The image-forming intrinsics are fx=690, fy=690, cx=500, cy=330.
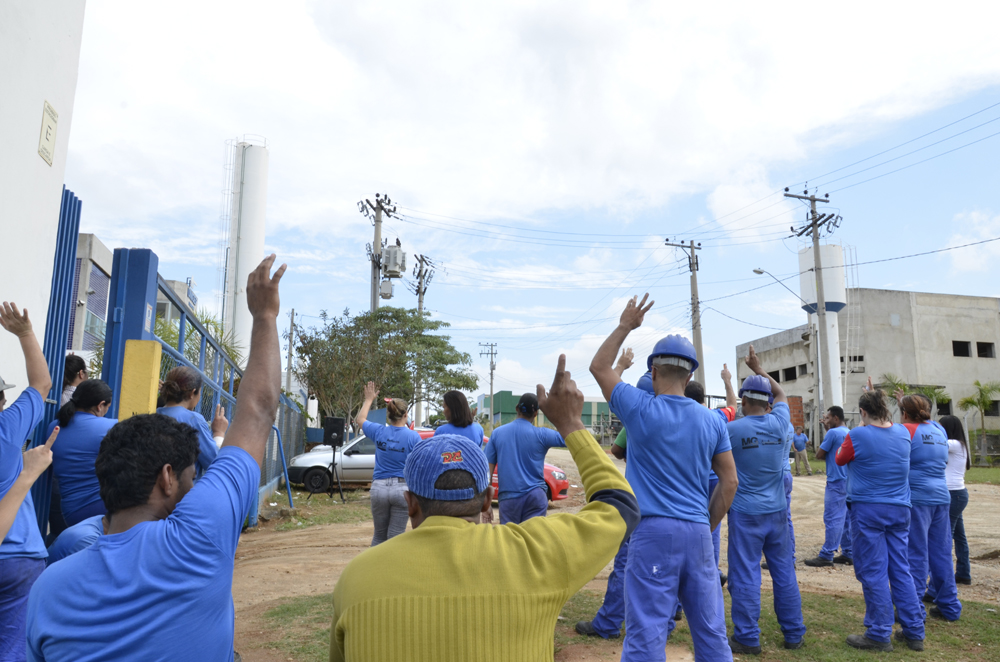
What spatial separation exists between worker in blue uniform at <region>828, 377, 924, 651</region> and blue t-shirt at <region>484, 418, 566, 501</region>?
2.60 meters

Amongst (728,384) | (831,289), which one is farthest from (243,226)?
(728,384)

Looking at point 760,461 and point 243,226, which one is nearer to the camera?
point 760,461

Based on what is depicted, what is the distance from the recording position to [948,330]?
41094mm

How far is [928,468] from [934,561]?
889 millimetres

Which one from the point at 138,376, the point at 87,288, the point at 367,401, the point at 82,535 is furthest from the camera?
the point at 87,288

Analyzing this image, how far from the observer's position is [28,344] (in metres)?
3.40

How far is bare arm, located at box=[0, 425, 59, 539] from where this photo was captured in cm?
259

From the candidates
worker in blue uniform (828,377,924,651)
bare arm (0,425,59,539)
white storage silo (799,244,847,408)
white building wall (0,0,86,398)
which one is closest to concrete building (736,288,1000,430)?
white storage silo (799,244,847,408)

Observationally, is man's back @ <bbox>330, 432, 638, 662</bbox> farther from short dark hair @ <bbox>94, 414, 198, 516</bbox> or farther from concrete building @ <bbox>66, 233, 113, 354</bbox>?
concrete building @ <bbox>66, 233, 113, 354</bbox>

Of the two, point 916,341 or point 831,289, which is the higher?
point 831,289

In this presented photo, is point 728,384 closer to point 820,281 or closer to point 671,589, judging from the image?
point 671,589

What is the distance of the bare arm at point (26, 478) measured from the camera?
2588 mm

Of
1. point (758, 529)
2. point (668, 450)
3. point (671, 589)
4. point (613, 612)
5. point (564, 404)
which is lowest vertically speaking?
point (613, 612)

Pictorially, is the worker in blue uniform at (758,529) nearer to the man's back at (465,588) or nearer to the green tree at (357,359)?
the man's back at (465,588)
